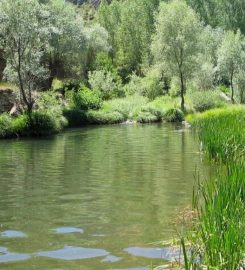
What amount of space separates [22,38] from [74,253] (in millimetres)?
31294

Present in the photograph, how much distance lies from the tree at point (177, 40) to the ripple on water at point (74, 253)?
49202mm

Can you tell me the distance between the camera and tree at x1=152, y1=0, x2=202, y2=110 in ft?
190

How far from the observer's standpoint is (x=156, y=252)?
8414mm

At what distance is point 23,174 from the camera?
18312mm

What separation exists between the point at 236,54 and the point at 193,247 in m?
59.1

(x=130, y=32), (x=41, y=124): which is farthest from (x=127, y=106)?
(x=130, y=32)

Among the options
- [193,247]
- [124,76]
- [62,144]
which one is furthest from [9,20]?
[124,76]

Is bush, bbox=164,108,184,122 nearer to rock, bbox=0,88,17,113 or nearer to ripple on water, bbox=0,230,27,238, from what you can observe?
rock, bbox=0,88,17,113

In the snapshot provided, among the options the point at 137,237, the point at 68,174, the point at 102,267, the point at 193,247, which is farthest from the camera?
the point at 68,174

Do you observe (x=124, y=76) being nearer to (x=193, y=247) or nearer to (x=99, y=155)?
(x=99, y=155)

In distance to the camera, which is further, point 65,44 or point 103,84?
point 103,84

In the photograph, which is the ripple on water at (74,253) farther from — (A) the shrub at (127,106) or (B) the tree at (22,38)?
(A) the shrub at (127,106)

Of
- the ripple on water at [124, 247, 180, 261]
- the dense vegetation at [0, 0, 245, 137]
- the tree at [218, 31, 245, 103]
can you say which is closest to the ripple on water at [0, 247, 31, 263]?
the ripple on water at [124, 247, 180, 261]

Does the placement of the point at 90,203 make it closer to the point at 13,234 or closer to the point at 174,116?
the point at 13,234
